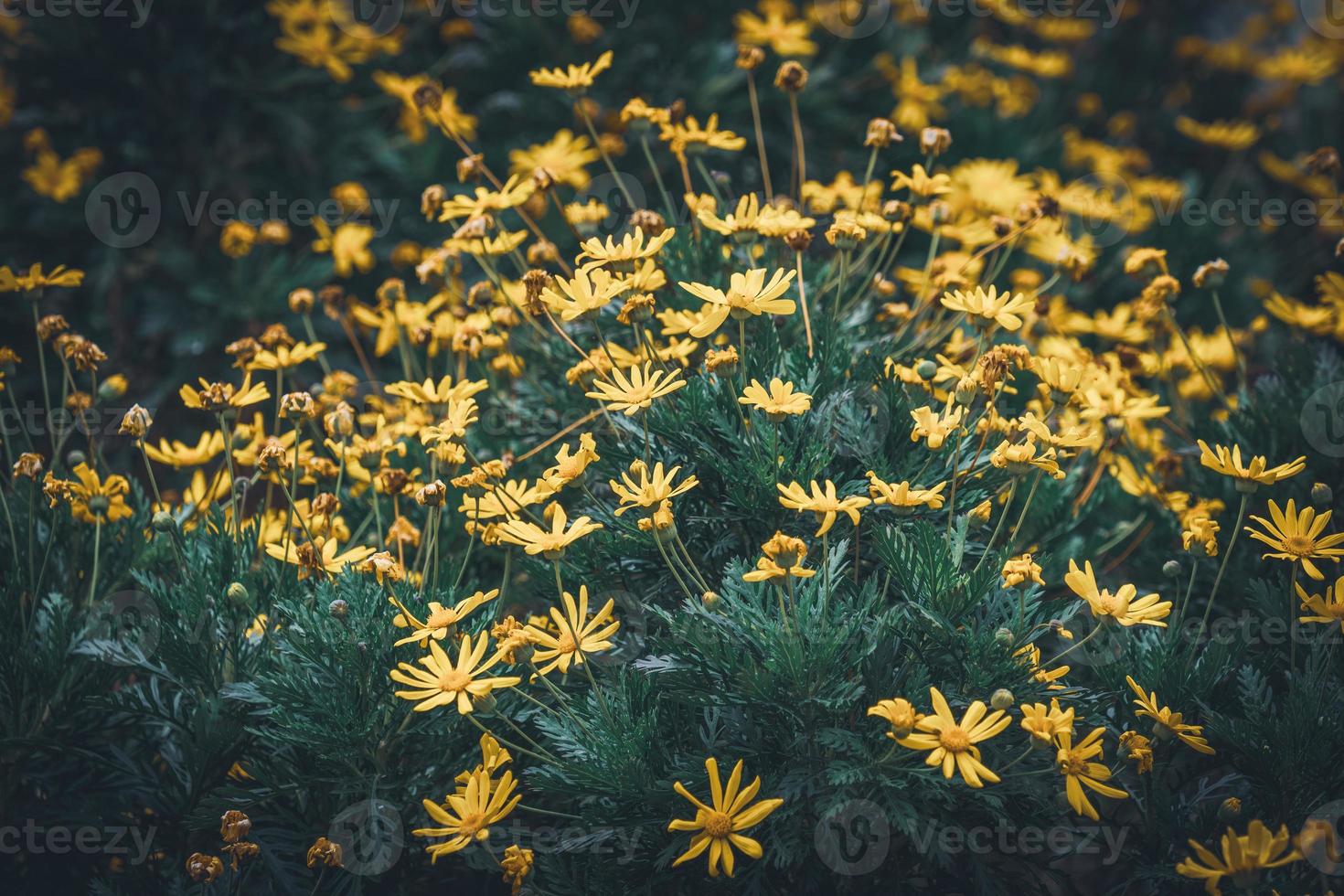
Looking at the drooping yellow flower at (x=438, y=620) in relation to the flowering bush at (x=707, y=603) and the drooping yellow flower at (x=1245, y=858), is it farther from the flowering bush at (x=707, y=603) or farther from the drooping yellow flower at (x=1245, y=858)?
the drooping yellow flower at (x=1245, y=858)

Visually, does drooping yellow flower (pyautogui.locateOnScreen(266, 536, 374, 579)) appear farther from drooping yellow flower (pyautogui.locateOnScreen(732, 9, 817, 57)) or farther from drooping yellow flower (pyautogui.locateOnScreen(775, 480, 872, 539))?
drooping yellow flower (pyautogui.locateOnScreen(732, 9, 817, 57))

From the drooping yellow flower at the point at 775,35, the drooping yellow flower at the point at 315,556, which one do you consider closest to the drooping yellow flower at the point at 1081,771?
the drooping yellow flower at the point at 315,556

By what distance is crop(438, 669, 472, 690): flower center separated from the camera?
1.70 m

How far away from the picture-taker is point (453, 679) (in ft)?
5.61

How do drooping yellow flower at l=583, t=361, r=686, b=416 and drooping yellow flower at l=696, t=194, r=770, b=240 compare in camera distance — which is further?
drooping yellow flower at l=696, t=194, r=770, b=240

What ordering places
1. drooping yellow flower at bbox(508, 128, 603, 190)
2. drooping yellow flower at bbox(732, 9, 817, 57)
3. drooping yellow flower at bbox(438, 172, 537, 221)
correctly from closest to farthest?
drooping yellow flower at bbox(438, 172, 537, 221)
drooping yellow flower at bbox(508, 128, 603, 190)
drooping yellow flower at bbox(732, 9, 817, 57)

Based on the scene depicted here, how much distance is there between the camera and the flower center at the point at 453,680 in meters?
1.70

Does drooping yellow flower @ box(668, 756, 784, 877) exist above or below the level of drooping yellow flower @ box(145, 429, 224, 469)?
below

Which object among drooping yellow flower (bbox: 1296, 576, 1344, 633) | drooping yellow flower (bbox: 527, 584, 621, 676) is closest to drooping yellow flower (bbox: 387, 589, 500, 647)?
drooping yellow flower (bbox: 527, 584, 621, 676)

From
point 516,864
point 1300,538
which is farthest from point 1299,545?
point 516,864

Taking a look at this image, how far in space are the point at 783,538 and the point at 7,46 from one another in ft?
12.5

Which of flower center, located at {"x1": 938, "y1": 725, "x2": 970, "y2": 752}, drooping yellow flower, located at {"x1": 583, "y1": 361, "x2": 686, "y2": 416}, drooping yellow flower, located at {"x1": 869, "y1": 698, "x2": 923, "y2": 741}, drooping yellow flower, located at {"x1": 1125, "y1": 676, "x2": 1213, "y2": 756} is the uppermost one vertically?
drooping yellow flower, located at {"x1": 583, "y1": 361, "x2": 686, "y2": 416}

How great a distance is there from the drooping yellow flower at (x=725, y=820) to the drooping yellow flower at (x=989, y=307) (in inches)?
40.0

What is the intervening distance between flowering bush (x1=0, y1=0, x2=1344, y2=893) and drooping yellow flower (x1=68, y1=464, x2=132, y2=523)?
2 centimetres
